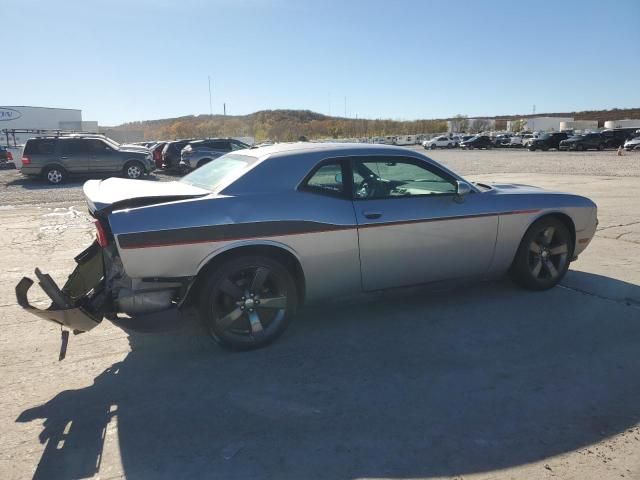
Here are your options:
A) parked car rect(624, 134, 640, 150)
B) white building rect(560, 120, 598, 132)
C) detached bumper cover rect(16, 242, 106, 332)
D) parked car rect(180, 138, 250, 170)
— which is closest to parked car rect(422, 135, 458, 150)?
parked car rect(624, 134, 640, 150)

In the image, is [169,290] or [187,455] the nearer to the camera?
[187,455]

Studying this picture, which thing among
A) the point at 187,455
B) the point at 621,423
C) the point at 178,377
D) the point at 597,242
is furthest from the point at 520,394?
the point at 597,242

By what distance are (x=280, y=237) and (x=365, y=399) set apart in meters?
1.38

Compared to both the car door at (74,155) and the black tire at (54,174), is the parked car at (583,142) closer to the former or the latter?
the car door at (74,155)

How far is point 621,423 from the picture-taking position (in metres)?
2.94

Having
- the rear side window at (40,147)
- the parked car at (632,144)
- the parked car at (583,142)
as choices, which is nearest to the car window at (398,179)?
the rear side window at (40,147)

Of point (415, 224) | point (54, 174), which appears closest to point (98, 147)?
point (54, 174)

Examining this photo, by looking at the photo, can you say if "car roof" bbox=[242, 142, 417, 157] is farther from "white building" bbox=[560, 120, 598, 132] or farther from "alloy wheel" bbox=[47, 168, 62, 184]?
"white building" bbox=[560, 120, 598, 132]

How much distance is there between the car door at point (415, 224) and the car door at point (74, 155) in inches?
663

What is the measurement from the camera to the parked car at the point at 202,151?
19359 millimetres

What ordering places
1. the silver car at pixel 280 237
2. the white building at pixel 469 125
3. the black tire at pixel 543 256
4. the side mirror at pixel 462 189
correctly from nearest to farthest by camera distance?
1. the silver car at pixel 280 237
2. the side mirror at pixel 462 189
3. the black tire at pixel 543 256
4. the white building at pixel 469 125

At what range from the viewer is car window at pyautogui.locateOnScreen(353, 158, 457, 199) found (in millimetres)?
4391

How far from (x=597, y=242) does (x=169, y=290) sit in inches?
256

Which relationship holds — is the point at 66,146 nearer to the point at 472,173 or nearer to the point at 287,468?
the point at 472,173
